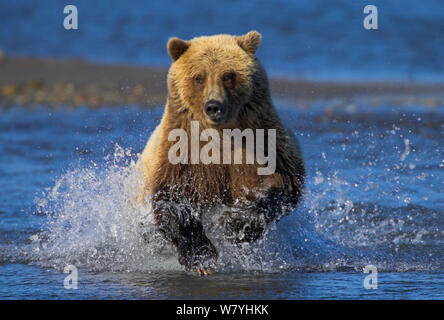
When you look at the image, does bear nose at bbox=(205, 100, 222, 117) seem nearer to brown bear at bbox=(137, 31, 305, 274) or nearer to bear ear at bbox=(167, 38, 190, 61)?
brown bear at bbox=(137, 31, 305, 274)

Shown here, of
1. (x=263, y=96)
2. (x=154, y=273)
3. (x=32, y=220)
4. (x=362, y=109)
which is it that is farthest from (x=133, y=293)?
(x=362, y=109)

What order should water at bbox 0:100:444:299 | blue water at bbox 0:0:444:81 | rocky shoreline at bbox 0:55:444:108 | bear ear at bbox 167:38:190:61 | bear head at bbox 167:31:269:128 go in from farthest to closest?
1. blue water at bbox 0:0:444:81
2. rocky shoreline at bbox 0:55:444:108
3. bear ear at bbox 167:38:190:61
4. bear head at bbox 167:31:269:128
5. water at bbox 0:100:444:299

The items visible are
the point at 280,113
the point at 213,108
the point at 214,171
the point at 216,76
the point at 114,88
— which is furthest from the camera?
the point at 114,88

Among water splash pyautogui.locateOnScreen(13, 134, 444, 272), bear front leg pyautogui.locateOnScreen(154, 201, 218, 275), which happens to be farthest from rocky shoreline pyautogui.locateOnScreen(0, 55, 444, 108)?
bear front leg pyautogui.locateOnScreen(154, 201, 218, 275)

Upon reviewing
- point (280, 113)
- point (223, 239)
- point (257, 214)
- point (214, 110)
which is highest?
point (280, 113)

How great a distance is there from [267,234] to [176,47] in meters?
1.65

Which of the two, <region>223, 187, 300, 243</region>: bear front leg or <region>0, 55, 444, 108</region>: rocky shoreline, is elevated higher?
<region>0, 55, 444, 108</region>: rocky shoreline

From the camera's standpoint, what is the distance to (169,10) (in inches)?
855

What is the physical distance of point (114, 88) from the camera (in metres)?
15.5

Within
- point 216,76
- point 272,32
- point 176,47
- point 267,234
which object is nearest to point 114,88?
point 272,32

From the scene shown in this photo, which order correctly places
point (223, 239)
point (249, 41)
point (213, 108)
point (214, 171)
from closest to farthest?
point (213, 108) < point (214, 171) < point (249, 41) < point (223, 239)

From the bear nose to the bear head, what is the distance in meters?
0.10

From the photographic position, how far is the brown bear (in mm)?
5762

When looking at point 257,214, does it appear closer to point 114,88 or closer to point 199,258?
point 199,258
